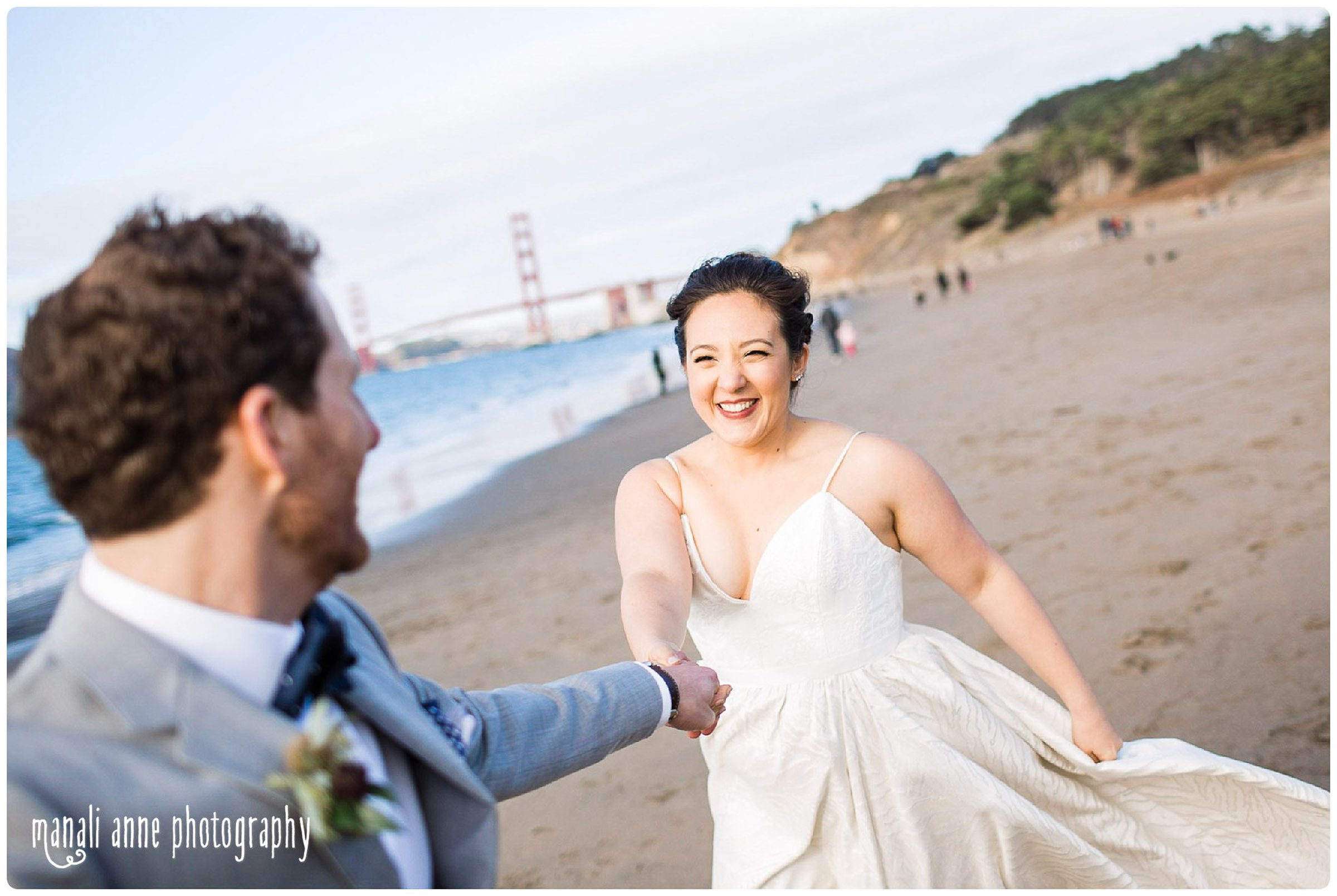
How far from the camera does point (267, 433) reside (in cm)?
112

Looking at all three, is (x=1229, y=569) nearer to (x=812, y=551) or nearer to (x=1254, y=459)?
(x=1254, y=459)

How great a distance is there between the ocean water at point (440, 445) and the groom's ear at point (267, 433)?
0.21 meters

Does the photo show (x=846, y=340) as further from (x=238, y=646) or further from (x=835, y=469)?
(x=238, y=646)

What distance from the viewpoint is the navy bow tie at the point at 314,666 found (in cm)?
121

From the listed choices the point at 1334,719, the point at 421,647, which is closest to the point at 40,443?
the point at 1334,719

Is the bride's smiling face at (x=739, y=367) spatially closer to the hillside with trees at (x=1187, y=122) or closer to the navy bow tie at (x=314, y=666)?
the navy bow tie at (x=314, y=666)

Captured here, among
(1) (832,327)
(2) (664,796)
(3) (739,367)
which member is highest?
(3) (739,367)

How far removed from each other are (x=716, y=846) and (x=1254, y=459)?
5802 mm

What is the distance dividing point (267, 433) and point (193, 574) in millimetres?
180

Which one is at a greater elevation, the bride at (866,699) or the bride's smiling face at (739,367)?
the bride's smiling face at (739,367)

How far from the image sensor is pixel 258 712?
1128 mm

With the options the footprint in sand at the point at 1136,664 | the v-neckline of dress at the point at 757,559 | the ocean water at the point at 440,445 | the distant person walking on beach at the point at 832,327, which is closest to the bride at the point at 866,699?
the v-neckline of dress at the point at 757,559

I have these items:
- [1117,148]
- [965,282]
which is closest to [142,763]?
[965,282]

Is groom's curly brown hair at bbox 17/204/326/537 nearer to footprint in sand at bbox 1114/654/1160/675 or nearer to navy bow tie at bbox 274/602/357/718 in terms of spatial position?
navy bow tie at bbox 274/602/357/718
